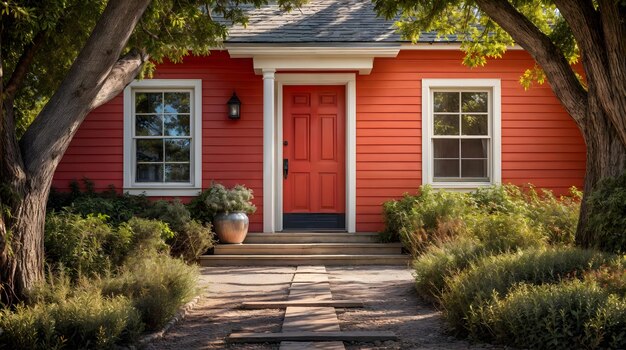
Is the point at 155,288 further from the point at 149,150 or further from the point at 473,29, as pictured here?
the point at 473,29

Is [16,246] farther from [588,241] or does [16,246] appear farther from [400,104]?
[400,104]

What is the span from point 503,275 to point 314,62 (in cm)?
662

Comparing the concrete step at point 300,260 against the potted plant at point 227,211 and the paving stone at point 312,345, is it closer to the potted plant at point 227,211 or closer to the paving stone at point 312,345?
the potted plant at point 227,211

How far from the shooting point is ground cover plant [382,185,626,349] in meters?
5.09

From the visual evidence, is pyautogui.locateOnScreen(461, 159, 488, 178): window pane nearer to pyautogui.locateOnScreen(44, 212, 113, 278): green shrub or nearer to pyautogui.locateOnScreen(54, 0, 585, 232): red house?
pyautogui.locateOnScreen(54, 0, 585, 232): red house

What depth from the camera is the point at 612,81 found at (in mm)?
7680

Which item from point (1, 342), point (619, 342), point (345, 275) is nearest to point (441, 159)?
point (345, 275)

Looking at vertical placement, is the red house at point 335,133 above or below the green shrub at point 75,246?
above

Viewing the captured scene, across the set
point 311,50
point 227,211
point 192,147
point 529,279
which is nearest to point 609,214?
point 529,279

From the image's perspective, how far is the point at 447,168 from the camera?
42.8ft

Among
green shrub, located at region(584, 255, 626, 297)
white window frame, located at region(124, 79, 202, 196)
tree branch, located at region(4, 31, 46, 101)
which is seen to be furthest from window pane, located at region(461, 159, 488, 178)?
tree branch, located at region(4, 31, 46, 101)

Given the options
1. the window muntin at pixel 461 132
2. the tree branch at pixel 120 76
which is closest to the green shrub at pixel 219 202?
the window muntin at pixel 461 132

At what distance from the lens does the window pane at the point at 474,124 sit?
13.1 m

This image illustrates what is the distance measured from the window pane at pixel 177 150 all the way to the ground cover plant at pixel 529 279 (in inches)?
175
